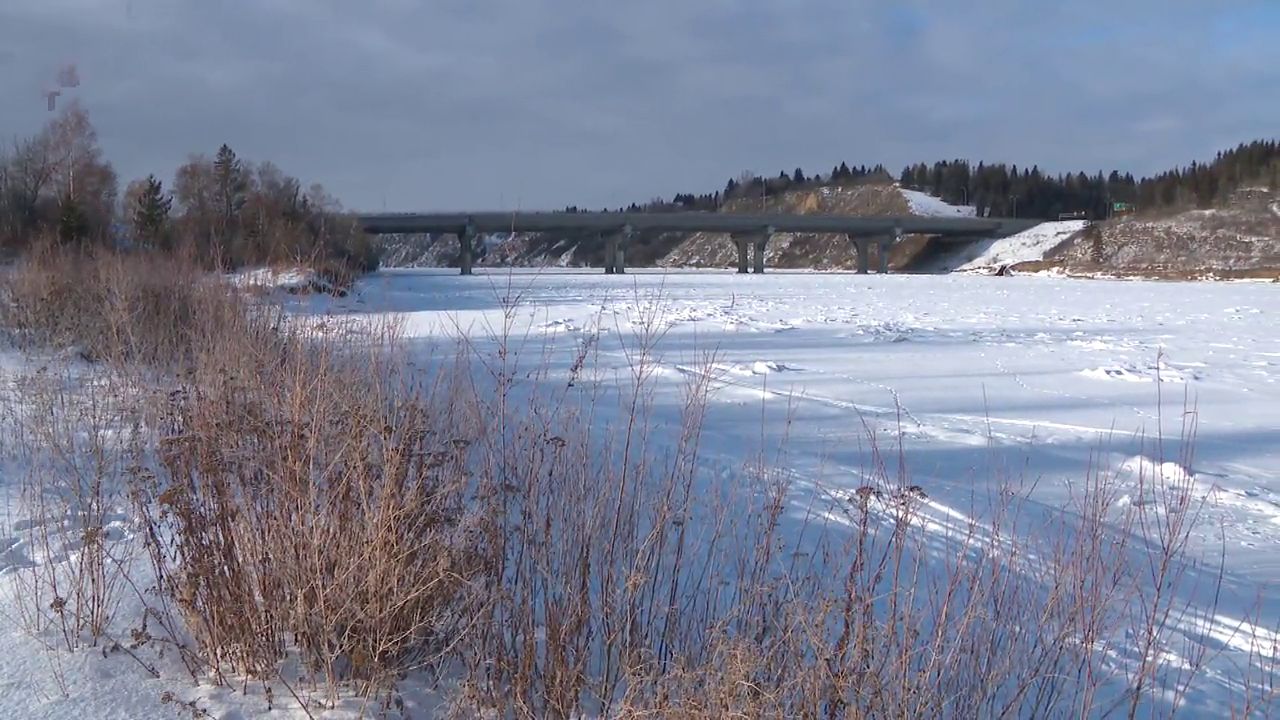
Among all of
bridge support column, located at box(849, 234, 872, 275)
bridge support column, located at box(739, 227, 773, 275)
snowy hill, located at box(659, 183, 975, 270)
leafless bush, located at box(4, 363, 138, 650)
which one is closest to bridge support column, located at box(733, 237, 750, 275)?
bridge support column, located at box(739, 227, 773, 275)

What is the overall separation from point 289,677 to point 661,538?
1.67m

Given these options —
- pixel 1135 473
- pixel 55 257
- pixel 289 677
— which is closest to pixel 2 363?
pixel 55 257

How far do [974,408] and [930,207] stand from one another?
119789 millimetres

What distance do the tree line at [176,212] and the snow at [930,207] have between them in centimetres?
9930

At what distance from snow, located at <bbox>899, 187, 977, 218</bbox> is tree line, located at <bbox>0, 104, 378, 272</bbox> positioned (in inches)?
3909

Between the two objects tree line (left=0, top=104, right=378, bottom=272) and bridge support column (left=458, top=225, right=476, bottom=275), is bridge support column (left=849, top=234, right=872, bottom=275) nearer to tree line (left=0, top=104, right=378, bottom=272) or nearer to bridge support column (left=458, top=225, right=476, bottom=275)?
bridge support column (left=458, top=225, right=476, bottom=275)

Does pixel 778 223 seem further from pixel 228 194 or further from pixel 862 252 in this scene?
pixel 228 194

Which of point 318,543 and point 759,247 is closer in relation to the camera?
point 318,543

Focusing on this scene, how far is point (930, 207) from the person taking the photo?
125 metres

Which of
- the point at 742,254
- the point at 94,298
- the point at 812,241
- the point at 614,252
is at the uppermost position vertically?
the point at 812,241

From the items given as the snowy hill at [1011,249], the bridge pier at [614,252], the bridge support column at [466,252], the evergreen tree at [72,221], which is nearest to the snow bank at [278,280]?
the evergreen tree at [72,221]

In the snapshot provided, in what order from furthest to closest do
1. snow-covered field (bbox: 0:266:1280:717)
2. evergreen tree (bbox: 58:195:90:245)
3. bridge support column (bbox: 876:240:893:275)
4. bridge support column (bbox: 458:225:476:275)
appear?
bridge support column (bbox: 876:240:893:275) → bridge support column (bbox: 458:225:476:275) → evergreen tree (bbox: 58:195:90:245) → snow-covered field (bbox: 0:266:1280:717)

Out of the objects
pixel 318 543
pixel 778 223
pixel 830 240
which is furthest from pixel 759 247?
pixel 318 543

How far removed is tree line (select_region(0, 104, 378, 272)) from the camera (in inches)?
438
